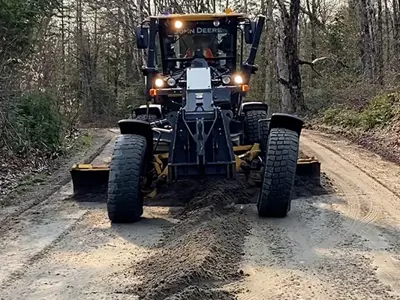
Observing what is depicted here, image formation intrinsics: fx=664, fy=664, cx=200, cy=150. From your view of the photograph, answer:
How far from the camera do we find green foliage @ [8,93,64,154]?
43.7ft

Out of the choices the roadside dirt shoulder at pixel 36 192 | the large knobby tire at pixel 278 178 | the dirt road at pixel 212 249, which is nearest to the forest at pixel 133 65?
the roadside dirt shoulder at pixel 36 192

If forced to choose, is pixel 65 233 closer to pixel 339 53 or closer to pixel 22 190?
pixel 22 190

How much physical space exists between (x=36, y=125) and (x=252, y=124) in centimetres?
582

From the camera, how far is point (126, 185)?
802 cm

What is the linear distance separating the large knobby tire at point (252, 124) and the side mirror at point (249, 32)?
1.58 metres

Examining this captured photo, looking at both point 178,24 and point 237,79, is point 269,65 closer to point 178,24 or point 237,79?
point 178,24

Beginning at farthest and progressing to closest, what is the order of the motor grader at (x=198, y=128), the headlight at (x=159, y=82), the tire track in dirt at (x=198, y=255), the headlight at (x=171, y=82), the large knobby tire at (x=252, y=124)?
the large knobby tire at (x=252, y=124) → the headlight at (x=159, y=82) → the headlight at (x=171, y=82) → the motor grader at (x=198, y=128) → the tire track in dirt at (x=198, y=255)

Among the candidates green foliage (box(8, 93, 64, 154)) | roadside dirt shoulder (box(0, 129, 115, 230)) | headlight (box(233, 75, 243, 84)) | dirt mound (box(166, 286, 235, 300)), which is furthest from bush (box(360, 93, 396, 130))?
dirt mound (box(166, 286, 235, 300))

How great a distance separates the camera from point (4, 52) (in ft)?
44.8

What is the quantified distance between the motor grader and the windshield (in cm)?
2

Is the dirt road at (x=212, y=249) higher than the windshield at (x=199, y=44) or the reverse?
the reverse

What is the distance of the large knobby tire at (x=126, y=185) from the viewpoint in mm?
7988

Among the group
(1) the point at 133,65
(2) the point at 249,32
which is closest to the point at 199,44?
(2) the point at 249,32

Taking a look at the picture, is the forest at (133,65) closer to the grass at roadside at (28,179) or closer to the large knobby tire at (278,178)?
the grass at roadside at (28,179)
